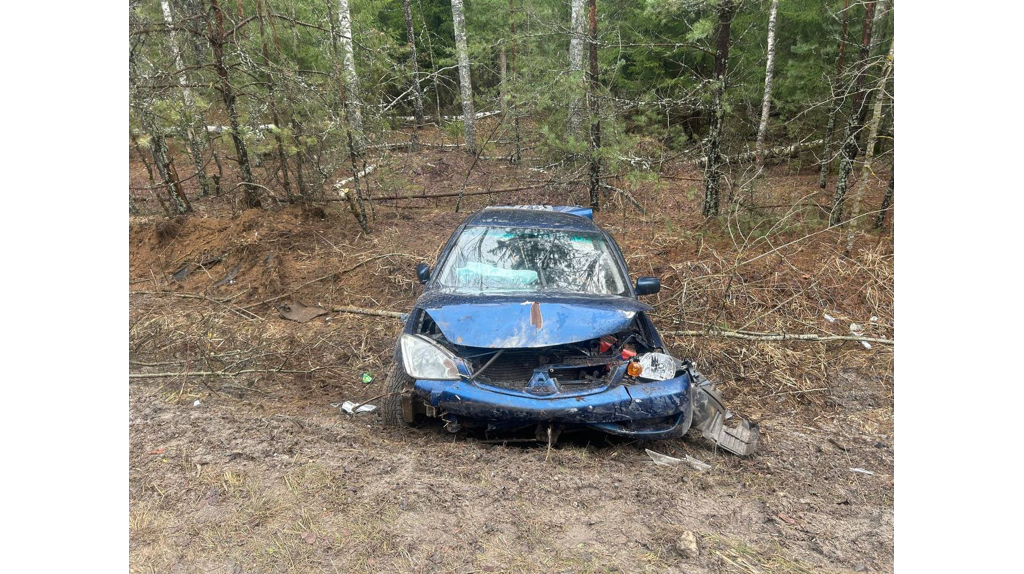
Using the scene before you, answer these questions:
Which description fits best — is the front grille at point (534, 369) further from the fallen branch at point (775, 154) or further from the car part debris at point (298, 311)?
the fallen branch at point (775, 154)

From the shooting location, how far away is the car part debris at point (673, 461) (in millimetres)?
3270

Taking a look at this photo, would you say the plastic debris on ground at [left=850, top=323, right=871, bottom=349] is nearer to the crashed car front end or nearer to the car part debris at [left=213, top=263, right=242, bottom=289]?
the crashed car front end

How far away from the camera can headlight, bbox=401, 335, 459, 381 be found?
335 cm

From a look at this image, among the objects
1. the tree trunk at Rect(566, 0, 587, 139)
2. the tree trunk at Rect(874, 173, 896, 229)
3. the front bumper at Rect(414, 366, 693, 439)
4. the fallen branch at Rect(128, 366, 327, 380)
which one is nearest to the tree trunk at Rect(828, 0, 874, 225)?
the tree trunk at Rect(874, 173, 896, 229)

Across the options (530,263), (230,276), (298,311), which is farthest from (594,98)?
(230,276)

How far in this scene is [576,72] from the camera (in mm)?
8336

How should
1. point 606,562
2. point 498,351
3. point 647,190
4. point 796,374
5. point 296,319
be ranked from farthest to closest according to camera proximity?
point 647,190, point 296,319, point 796,374, point 498,351, point 606,562

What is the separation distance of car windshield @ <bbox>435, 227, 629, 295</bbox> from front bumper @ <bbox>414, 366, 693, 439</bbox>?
3.37ft

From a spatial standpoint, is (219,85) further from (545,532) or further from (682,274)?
(545,532)

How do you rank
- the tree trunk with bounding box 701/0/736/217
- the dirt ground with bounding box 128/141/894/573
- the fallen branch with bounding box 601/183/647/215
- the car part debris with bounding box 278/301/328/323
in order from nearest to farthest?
the dirt ground with bounding box 128/141/894/573 → the car part debris with bounding box 278/301/328/323 → the tree trunk with bounding box 701/0/736/217 → the fallen branch with bounding box 601/183/647/215

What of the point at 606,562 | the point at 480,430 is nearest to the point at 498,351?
the point at 480,430

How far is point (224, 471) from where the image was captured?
9.34 feet
